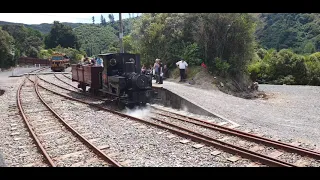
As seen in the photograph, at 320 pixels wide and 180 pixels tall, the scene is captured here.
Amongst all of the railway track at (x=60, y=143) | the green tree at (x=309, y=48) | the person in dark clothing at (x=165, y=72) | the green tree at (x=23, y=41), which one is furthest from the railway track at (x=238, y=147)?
the green tree at (x=23, y=41)

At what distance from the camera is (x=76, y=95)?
1541 centimetres

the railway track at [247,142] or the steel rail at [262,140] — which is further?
the steel rail at [262,140]

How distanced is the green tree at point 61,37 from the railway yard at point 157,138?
181 feet

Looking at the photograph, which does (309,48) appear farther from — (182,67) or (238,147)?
(238,147)

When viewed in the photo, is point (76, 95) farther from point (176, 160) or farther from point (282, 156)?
point (282, 156)

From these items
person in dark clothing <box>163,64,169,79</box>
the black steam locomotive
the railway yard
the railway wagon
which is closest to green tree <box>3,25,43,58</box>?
the railway wagon

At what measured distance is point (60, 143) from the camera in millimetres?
7332

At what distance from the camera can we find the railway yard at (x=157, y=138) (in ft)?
20.2

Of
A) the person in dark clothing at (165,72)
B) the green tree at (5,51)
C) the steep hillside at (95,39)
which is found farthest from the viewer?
the steep hillside at (95,39)

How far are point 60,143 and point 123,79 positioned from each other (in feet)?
15.0

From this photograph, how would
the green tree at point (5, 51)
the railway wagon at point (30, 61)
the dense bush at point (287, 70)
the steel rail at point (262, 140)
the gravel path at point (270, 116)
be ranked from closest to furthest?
1. the steel rail at point (262, 140)
2. the gravel path at point (270, 116)
3. the dense bush at point (287, 70)
4. the green tree at point (5, 51)
5. the railway wagon at point (30, 61)

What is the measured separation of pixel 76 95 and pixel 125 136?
842 centimetres

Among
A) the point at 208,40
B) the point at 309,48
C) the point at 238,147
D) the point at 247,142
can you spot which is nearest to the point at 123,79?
the point at 247,142

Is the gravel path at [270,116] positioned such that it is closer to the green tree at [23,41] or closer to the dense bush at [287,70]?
the dense bush at [287,70]
